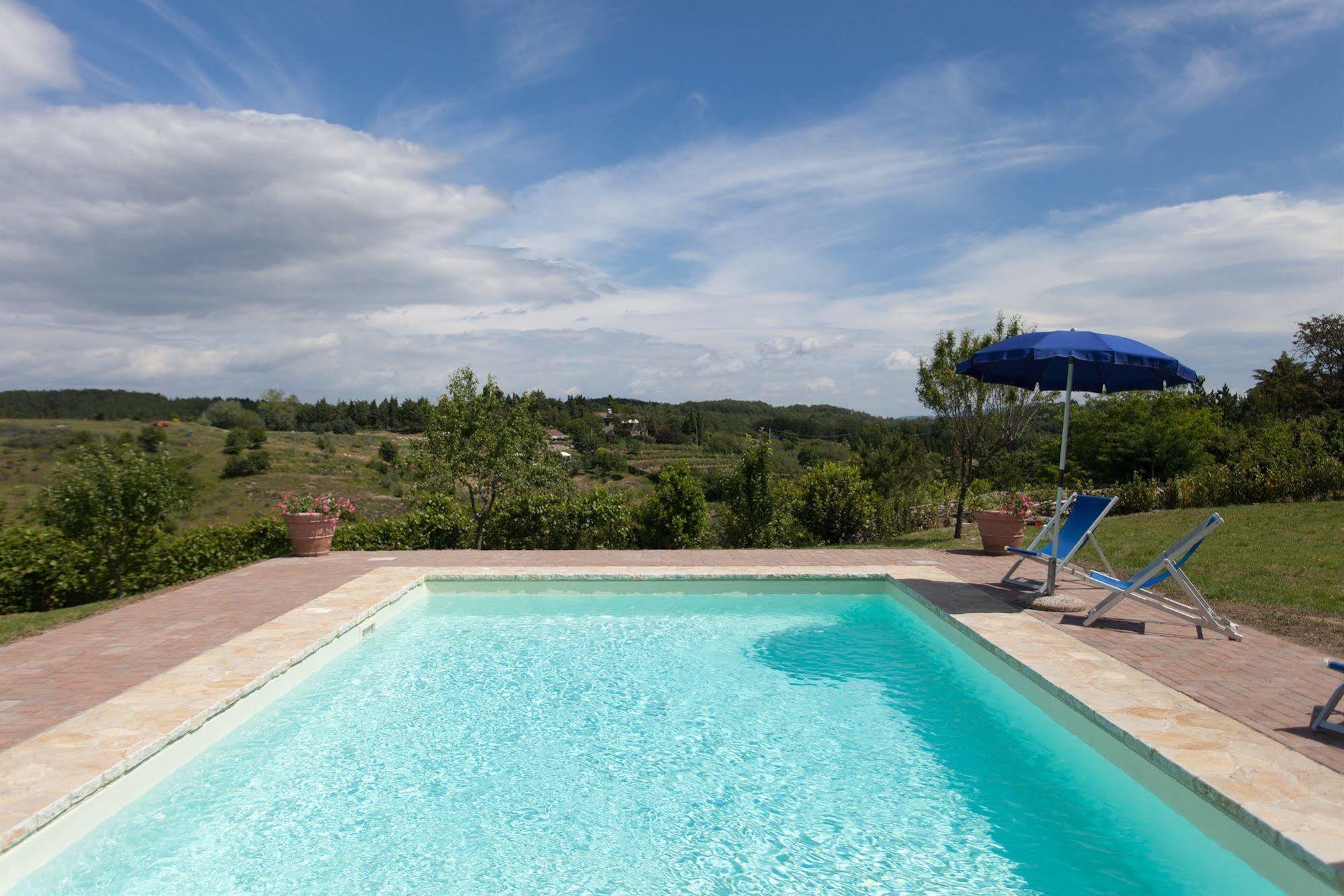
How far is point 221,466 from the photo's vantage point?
47688 millimetres

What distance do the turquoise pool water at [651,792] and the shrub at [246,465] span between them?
4787 cm

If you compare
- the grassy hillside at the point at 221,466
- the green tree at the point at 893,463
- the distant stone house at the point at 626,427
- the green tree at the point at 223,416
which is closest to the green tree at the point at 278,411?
the green tree at the point at 223,416

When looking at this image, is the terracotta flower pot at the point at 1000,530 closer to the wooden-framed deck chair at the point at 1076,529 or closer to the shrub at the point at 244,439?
the wooden-framed deck chair at the point at 1076,529

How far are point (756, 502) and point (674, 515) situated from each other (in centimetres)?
179

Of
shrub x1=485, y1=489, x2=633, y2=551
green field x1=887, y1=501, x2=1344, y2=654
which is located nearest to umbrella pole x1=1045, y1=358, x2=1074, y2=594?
green field x1=887, y1=501, x2=1344, y2=654

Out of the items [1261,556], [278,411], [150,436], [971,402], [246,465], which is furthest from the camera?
[278,411]

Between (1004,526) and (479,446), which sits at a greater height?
(479,446)

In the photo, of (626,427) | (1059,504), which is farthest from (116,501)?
(626,427)

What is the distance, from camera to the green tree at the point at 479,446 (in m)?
12.3

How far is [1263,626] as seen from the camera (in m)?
6.37

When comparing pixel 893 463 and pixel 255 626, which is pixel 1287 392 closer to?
pixel 893 463

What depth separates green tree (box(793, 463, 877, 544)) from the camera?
1425 cm

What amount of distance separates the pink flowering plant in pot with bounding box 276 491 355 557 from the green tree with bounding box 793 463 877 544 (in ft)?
28.1

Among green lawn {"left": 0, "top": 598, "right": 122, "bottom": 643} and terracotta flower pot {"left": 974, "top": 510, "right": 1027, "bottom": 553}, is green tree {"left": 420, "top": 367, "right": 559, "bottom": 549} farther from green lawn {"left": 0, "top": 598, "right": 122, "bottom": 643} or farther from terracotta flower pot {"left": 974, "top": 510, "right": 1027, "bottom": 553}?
terracotta flower pot {"left": 974, "top": 510, "right": 1027, "bottom": 553}
